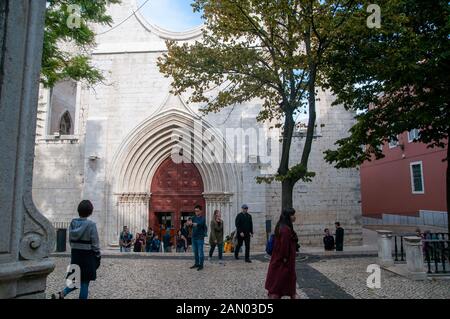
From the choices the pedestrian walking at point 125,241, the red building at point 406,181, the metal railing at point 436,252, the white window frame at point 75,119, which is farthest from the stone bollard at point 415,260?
the white window frame at point 75,119

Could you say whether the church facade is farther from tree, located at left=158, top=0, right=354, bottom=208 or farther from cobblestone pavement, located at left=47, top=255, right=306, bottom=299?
cobblestone pavement, located at left=47, top=255, right=306, bottom=299

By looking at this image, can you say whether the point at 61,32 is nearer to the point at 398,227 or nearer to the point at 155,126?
the point at 155,126

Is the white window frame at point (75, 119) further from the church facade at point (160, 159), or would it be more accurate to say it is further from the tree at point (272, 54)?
the tree at point (272, 54)

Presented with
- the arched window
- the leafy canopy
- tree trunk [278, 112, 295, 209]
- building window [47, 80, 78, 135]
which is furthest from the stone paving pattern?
the arched window

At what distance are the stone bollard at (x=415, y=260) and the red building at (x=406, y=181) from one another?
1290cm

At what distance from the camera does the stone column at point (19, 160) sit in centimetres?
308

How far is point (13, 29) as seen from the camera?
327 centimetres

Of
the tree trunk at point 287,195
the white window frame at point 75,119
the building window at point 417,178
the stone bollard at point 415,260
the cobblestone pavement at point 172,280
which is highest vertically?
the white window frame at point 75,119

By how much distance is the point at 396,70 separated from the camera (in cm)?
773

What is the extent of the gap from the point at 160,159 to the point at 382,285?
11.2 meters

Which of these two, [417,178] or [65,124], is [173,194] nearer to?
[65,124]

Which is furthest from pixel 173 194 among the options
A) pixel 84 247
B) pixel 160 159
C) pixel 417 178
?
→ pixel 417 178

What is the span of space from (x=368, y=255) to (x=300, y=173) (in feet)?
13.4

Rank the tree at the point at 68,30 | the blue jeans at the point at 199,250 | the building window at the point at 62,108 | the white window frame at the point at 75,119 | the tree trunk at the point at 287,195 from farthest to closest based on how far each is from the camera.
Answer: the building window at the point at 62,108 → the white window frame at the point at 75,119 → the tree trunk at the point at 287,195 → the tree at the point at 68,30 → the blue jeans at the point at 199,250
